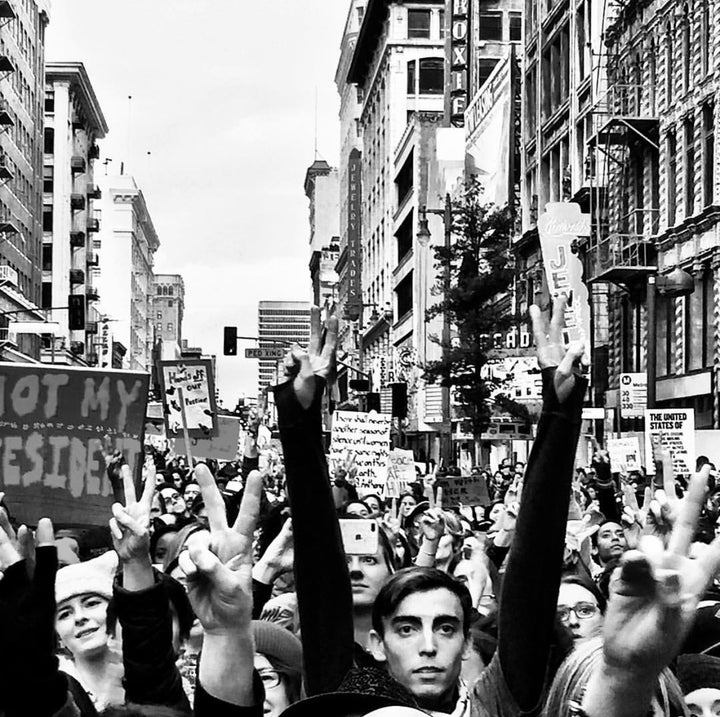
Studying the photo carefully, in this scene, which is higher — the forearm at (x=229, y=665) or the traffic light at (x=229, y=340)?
the traffic light at (x=229, y=340)

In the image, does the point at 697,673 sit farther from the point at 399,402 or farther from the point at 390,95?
the point at 390,95

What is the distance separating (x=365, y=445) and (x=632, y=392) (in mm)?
13607

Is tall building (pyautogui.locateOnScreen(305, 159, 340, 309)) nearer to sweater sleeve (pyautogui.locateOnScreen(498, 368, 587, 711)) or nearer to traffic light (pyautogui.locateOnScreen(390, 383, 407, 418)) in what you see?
traffic light (pyautogui.locateOnScreen(390, 383, 407, 418))

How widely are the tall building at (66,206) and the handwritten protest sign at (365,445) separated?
84.7 meters

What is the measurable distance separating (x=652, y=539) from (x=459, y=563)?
239 inches

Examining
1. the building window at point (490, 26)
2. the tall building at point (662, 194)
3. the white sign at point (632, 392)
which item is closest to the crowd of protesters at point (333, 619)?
the white sign at point (632, 392)

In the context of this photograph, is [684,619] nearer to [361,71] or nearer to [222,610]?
[222,610]

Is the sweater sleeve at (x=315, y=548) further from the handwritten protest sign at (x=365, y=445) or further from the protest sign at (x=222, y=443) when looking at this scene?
the protest sign at (x=222, y=443)

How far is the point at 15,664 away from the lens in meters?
3.98

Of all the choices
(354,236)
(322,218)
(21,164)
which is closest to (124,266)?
(322,218)

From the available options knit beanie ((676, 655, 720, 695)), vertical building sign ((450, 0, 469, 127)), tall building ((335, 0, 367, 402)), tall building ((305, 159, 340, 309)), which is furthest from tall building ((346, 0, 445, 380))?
knit beanie ((676, 655, 720, 695))

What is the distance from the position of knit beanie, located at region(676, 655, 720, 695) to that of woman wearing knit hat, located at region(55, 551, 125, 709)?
6.15 ft

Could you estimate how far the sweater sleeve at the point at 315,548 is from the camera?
429 centimetres

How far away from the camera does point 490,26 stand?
7594 cm
